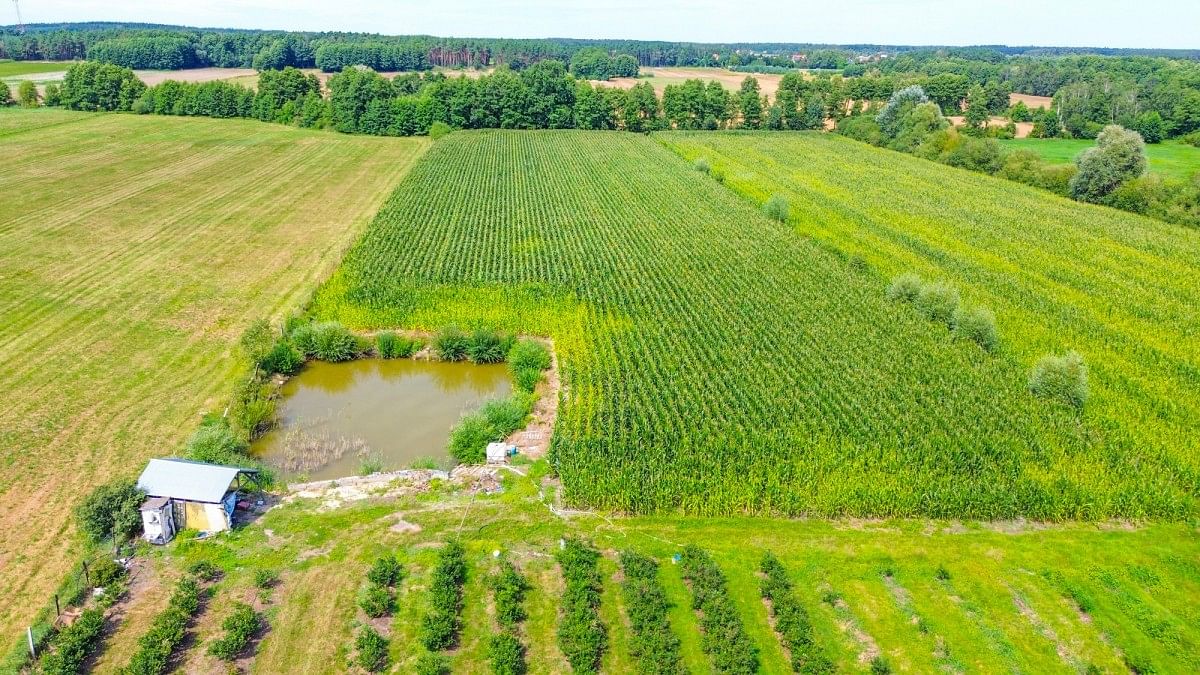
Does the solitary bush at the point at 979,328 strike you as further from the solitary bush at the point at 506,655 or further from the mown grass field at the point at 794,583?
the solitary bush at the point at 506,655

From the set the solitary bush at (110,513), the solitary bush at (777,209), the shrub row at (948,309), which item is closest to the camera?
the solitary bush at (110,513)

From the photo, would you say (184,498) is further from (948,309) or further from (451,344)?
(948,309)

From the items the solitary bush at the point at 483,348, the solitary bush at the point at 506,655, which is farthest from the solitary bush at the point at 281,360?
the solitary bush at the point at 506,655

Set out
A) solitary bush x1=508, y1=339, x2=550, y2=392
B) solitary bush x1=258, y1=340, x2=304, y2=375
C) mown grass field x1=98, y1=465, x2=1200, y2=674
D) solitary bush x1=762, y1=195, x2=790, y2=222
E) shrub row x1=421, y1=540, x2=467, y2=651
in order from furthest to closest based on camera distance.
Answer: solitary bush x1=762, y1=195, x2=790, y2=222 → solitary bush x1=258, y1=340, x2=304, y2=375 → solitary bush x1=508, y1=339, x2=550, y2=392 → mown grass field x1=98, y1=465, x2=1200, y2=674 → shrub row x1=421, y1=540, x2=467, y2=651

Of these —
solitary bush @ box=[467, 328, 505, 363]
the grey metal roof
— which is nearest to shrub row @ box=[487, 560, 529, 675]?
the grey metal roof

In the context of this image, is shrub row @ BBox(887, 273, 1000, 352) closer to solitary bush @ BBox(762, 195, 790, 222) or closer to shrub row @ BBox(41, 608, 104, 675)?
solitary bush @ BBox(762, 195, 790, 222)

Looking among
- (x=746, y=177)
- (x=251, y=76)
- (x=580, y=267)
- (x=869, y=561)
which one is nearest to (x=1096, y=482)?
(x=869, y=561)
